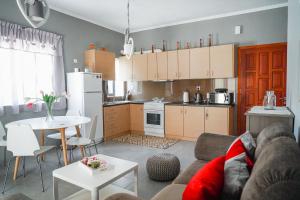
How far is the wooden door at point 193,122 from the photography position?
461 centimetres

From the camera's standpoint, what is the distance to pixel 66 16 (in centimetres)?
441

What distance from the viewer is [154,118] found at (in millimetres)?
5203

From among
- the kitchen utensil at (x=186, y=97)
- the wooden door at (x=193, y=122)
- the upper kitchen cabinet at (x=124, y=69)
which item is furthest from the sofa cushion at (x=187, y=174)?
the upper kitchen cabinet at (x=124, y=69)

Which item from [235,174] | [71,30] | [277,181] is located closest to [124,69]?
[71,30]

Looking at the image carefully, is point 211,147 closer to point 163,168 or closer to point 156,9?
point 163,168

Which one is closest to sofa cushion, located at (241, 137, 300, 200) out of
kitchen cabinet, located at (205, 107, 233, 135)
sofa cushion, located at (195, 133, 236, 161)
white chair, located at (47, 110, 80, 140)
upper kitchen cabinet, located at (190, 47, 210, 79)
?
sofa cushion, located at (195, 133, 236, 161)

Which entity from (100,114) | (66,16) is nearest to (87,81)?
(100,114)

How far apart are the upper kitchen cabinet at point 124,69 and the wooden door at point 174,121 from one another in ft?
5.00

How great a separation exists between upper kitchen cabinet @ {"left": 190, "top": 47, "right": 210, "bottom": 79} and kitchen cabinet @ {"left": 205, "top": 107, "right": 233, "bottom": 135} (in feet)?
2.59

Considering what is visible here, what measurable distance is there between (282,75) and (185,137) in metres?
2.34

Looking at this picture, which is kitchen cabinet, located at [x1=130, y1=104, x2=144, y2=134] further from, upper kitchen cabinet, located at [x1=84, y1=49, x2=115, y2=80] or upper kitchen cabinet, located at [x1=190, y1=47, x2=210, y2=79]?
upper kitchen cabinet, located at [x1=190, y1=47, x2=210, y2=79]

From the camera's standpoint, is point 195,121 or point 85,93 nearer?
point 85,93

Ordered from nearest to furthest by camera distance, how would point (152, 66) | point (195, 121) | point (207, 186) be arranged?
point (207, 186) < point (195, 121) < point (152, 66)

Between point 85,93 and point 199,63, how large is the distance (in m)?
2.52
